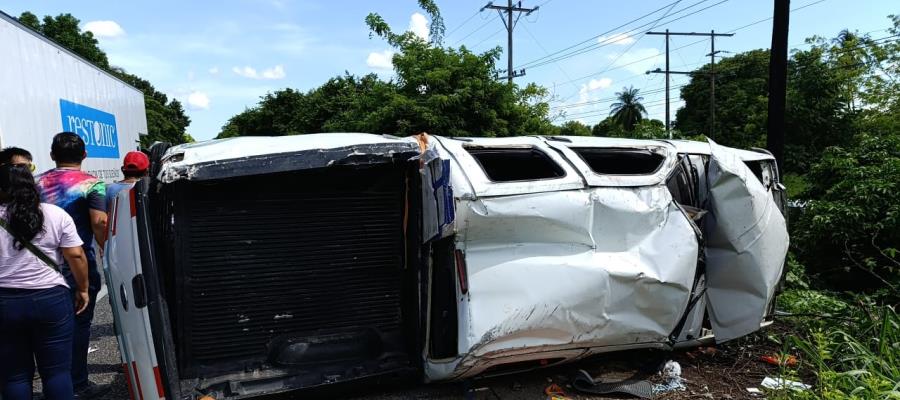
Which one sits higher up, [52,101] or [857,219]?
[52,101]

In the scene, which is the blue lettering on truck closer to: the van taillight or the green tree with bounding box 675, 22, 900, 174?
the van taillight

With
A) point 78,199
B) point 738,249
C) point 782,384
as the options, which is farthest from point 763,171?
point 78,199

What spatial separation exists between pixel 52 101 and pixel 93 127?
63.7 inches

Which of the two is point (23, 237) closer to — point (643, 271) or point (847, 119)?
point (643, 271)

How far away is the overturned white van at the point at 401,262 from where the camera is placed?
2.94m

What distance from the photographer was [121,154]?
31.5 feet

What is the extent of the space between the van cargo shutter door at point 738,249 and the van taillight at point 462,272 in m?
1.87

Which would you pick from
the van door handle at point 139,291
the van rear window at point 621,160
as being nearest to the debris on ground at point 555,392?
the van rear window at point 621,160

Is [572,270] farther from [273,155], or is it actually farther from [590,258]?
[273,155]

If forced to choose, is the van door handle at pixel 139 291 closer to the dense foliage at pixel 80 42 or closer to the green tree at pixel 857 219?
the green tree at pixel 857 219

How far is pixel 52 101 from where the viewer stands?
644 centimetres

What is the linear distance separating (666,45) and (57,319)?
136 ft

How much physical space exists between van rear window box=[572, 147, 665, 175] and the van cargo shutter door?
0.42 meters

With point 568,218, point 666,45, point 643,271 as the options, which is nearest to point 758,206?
point 643,271
